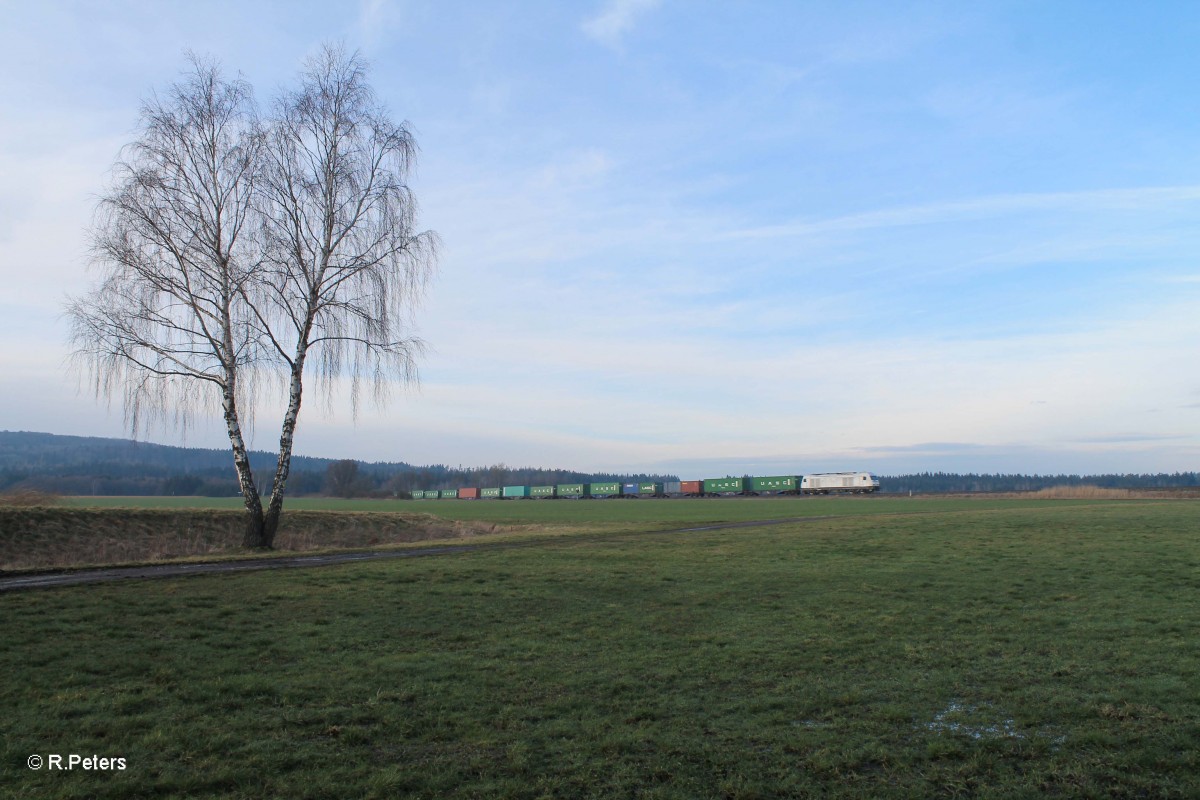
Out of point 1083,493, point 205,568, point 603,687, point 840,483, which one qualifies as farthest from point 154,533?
point 840,483

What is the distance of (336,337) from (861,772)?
76.5 feet

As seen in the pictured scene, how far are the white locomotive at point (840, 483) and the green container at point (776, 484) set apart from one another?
115 cm

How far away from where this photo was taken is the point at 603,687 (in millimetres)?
8719

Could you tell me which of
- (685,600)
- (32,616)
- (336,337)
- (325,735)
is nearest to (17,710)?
(325,735)

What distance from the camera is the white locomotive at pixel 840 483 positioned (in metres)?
111

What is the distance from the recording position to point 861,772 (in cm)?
622

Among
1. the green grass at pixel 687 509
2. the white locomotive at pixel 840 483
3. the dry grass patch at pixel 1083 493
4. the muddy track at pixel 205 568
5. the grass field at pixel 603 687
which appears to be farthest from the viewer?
the white locomotive at pixel 840 483

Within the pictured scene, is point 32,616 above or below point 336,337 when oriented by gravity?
below

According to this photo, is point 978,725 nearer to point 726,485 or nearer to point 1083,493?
point 1083,493

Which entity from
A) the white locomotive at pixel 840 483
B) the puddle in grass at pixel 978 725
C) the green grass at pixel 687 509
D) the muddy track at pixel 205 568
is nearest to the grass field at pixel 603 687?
the puddle in grass at pixel 978 725

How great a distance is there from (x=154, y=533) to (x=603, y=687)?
28679 millimetres

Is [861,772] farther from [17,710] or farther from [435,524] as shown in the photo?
[435,524]

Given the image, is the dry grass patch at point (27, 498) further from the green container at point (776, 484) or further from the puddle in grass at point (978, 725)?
the green container at point (776, 484)

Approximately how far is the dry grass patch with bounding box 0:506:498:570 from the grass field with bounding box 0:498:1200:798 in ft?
36.3
